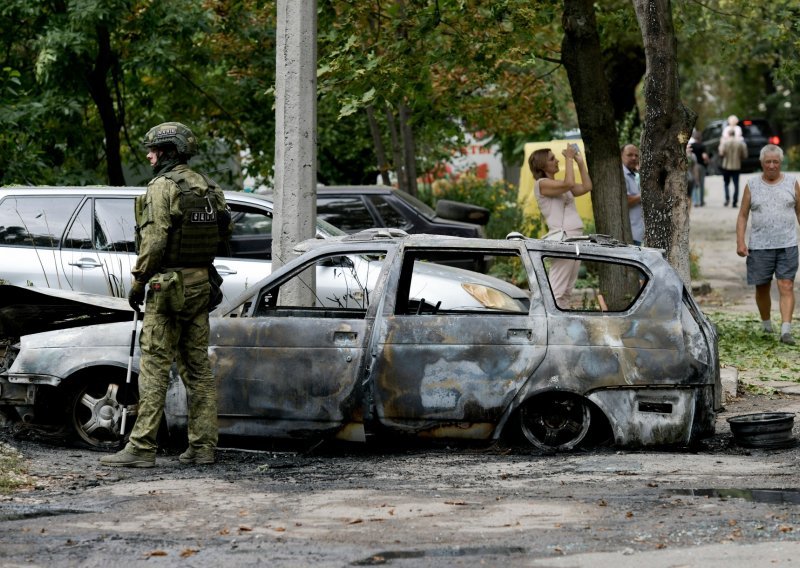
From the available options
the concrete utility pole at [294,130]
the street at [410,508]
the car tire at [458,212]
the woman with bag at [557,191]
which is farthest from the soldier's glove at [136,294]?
the car tire at [458,212]

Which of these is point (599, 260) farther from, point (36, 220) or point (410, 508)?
point (36, 220)

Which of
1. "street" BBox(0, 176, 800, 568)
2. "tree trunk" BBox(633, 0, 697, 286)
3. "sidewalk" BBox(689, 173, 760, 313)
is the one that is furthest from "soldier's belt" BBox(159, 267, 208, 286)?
"sidewalk" BBox(689, 173, 760, 313)

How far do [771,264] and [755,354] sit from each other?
42.4 inches

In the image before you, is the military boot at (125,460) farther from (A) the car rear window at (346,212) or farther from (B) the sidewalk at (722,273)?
(A) the car rear window at (346,212)

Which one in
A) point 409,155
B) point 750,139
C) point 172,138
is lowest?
point 172,138

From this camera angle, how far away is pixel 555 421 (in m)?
8.25

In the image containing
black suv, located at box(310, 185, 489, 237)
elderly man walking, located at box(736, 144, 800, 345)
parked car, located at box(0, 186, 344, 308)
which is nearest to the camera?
parked car, located at box(0, 186, 344, 308)

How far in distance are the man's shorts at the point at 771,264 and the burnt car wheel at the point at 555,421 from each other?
5.30 metres

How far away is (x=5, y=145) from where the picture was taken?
16531mm

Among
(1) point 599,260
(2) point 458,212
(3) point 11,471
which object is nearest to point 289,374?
(3) point 11,471

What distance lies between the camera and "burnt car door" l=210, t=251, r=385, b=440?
8141mm

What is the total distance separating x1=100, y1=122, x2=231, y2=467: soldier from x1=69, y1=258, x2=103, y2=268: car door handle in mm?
3487

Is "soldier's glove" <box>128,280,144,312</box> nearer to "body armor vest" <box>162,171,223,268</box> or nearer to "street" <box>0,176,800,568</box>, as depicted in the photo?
"body armor vest" <box>162,171,223,268</box>

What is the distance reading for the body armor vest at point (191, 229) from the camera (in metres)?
7.97
